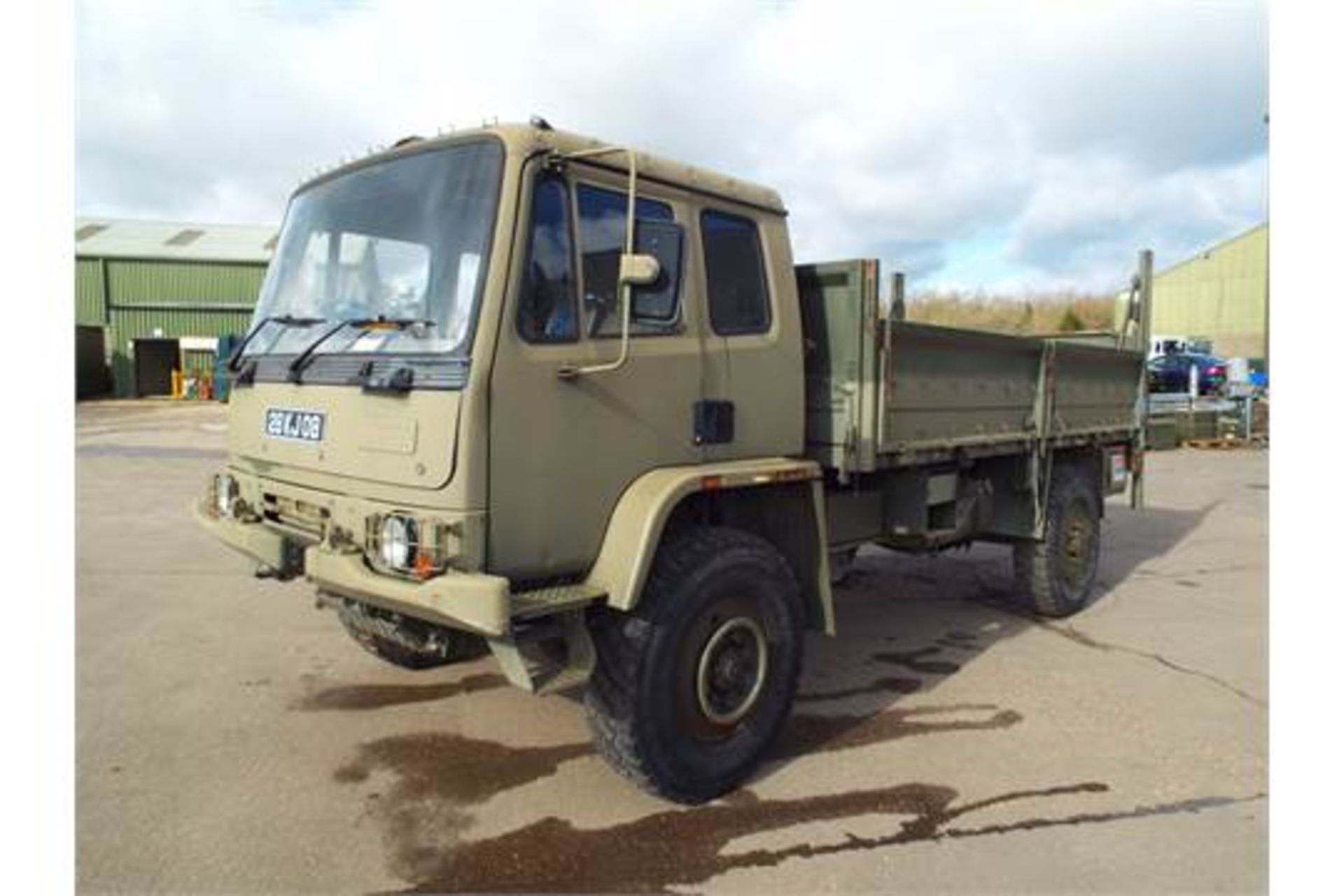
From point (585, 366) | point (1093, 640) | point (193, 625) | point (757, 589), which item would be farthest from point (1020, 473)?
point (193, 625)

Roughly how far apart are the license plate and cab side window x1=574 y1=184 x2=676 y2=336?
116cm

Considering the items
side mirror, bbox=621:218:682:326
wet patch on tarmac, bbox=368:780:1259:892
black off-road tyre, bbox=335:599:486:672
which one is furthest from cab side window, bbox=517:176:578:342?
wet patch on tarmac, bbox=368:780:1259:892

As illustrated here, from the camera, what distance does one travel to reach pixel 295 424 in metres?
3.85

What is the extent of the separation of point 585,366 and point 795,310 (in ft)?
4.48

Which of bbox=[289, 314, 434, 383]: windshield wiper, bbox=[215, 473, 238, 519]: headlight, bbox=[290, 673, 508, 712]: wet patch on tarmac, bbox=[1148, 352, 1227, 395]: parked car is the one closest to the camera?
bbox=[289, 314, 434, 383]: windshield wiper

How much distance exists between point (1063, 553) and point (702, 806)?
13.4 feet

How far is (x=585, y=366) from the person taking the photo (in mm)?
3498

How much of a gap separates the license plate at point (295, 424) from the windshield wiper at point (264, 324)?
384 millimetres

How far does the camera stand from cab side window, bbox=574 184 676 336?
3.54 m

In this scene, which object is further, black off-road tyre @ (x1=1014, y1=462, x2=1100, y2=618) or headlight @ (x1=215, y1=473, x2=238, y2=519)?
black off-road tyre @ (x1=1014, y1=462, x2=1100, y2=618)

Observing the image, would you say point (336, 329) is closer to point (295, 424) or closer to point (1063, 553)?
point (295, 424)

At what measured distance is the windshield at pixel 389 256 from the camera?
11.0ft

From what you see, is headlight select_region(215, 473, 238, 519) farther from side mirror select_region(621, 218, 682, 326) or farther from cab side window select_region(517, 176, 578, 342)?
side mirror select_region(621, 218, 682, 326)
